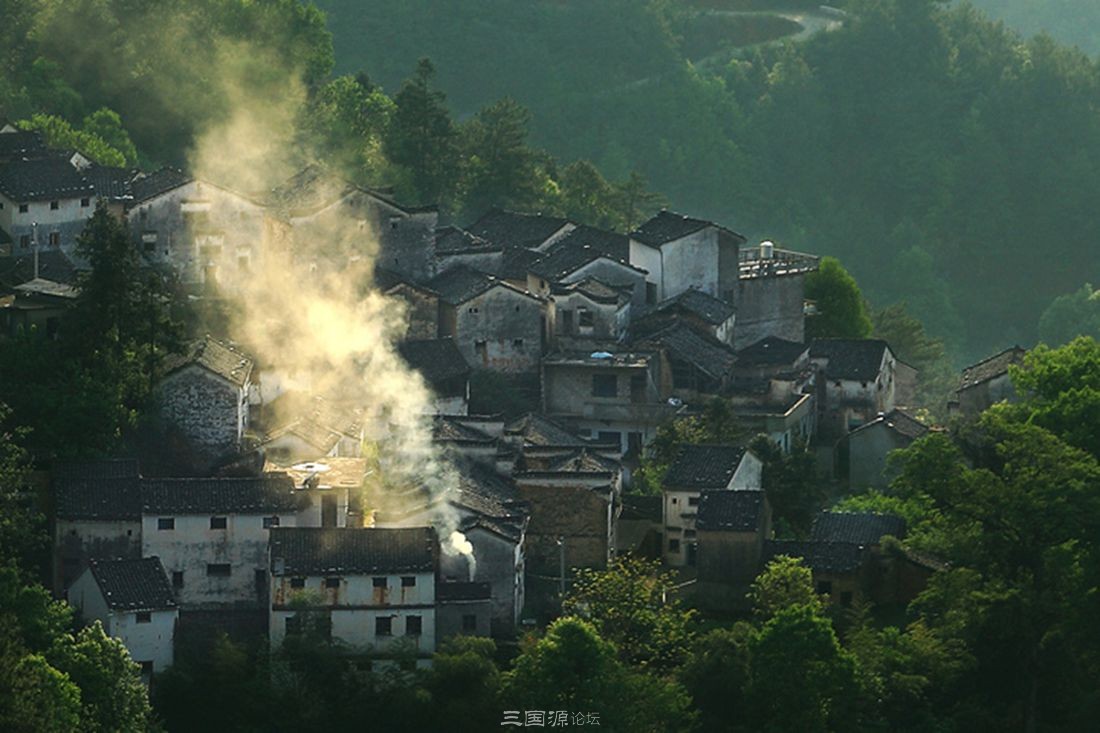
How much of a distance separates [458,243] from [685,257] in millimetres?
4670

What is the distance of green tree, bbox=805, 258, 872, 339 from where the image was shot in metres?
60.2

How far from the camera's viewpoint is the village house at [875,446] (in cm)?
5297

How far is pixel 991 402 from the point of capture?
5428 centimetres

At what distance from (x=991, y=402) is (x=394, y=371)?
12.1 metres

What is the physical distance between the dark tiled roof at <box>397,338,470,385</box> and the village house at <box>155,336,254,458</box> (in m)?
6.15

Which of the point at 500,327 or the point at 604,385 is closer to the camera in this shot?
the point at 604,385

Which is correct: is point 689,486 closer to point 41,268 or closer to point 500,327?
point 500,327

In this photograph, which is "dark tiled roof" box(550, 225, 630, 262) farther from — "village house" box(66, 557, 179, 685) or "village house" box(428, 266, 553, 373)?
"village house" box(66, 557, 179, 685)

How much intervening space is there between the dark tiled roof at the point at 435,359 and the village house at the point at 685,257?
6.01 m

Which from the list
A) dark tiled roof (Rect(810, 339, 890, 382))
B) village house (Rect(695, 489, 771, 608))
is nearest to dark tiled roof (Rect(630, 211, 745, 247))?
dark tiled roof (Rect(810, 339, 890, 382))

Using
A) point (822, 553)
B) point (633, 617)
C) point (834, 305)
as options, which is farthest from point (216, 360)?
point (834, 305)

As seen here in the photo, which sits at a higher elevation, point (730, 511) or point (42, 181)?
point (42, 181)

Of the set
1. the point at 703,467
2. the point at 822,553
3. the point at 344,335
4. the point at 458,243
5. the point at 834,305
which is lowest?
the point at 822,553

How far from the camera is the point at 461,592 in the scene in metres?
42.0
